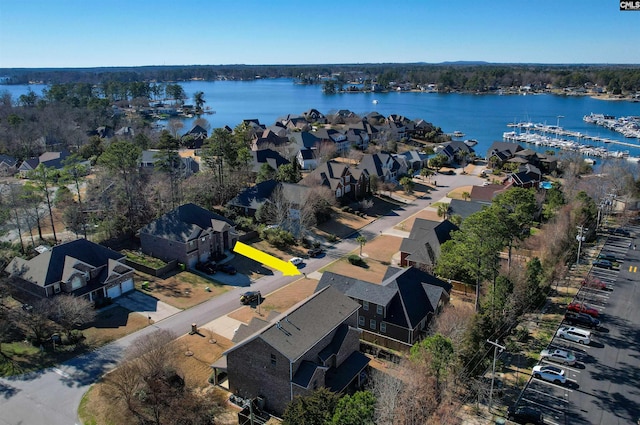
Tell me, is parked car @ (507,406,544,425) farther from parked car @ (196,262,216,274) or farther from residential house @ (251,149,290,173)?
residential house @ (251,149,290,173)

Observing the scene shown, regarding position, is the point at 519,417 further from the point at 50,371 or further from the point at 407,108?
the point at 407,108

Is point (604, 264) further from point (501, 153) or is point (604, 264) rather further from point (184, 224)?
point (501, 153)

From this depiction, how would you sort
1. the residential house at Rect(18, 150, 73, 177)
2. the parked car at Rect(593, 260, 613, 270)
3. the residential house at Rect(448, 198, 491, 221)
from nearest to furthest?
the parked car at Rect(593, 260, 613, 270) < the residential house at Rect(448, 198, 491, 221) < the residential house at Rect(18, 150, 73, 177)

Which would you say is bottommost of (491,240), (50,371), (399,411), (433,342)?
(50,371)

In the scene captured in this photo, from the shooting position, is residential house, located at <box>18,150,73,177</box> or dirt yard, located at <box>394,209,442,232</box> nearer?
dirt yard, located at <box>394,209,442,232</box>

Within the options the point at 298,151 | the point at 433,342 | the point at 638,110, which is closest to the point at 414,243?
the point at 433,342

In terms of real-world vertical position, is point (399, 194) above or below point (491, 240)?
below

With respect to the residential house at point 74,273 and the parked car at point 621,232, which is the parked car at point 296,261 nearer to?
the residential house at point 74,273

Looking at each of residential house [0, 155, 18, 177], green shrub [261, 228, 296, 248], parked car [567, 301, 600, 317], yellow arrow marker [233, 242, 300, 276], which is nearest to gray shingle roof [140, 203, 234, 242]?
yellow arrow marker [233, 242, 300, 276]
